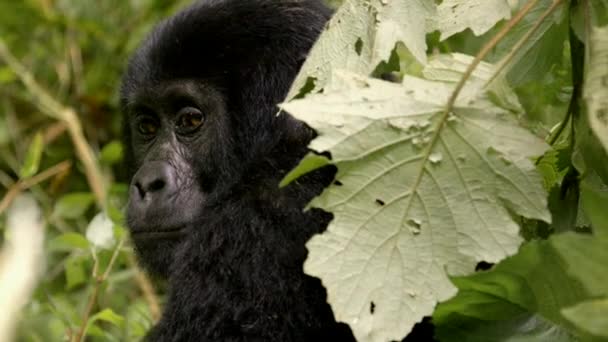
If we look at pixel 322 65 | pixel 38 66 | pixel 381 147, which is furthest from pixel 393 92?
pixel 38 66

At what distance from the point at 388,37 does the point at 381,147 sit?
214mm

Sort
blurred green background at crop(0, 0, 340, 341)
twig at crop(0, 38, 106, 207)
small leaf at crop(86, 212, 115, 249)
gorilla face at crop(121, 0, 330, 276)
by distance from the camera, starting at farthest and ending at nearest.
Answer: blurred green background at crop(0, 0, 340, 341), twig at crop(0, 38, 106, 207), small leaf at crop(86, 212, 115, 249), gorilla face at crop(121, 0, 330, 276)

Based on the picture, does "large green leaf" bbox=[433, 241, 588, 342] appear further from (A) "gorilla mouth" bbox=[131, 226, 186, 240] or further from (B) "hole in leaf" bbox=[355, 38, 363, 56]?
(A) "gorilla mouth" bbox=[131, 226, 186, 240]

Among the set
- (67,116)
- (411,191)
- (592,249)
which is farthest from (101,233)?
(67,116)

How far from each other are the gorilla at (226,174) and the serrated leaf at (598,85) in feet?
1.93

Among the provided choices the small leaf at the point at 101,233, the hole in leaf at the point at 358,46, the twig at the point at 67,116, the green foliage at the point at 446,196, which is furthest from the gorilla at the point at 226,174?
the twig at the point at 67,116

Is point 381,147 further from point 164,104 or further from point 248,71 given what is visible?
point 164,104

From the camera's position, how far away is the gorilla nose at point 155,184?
2055 millimetres

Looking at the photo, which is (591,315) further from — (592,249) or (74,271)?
(74,271)

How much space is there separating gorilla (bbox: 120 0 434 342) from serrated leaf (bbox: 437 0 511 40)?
1.32 ft

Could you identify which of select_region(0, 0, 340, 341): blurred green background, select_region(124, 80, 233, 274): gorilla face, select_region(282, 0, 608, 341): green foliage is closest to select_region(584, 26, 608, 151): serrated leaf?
select_region(282, 0, 608, 341): green foliage

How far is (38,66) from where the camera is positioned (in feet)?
14.8

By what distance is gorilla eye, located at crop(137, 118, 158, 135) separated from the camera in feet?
7.58

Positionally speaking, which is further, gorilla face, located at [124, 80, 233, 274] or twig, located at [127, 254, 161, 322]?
twig, located at [127, 254, 161, 322]
